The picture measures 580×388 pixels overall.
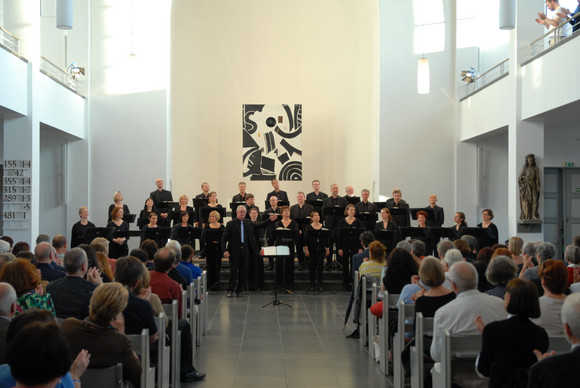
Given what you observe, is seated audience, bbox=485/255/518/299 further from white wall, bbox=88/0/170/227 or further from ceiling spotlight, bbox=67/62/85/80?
ceiling spotlight, bbox=67/62/85/80

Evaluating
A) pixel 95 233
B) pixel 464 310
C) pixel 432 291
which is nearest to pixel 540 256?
pixel 432 291

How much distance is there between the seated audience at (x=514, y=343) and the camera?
11.1 ft

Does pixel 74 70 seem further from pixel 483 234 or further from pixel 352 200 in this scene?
pixel 483 234

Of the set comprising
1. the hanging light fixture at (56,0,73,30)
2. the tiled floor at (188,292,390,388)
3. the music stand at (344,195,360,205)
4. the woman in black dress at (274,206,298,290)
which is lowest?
the tiled floor at (188,292,390,388)

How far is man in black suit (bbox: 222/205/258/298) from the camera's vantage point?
11.3 meters

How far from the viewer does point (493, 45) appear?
1459 cm

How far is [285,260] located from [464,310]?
7891 mm

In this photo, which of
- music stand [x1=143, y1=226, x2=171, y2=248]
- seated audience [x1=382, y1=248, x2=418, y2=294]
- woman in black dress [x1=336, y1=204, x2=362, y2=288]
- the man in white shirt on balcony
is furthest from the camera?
woman in black dress [x1=336, y1=204, x2=362, y2=288]

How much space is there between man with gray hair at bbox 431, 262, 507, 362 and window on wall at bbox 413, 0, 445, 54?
38.3 ft

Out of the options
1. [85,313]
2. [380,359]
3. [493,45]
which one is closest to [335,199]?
[493,45]

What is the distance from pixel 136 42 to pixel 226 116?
350cm

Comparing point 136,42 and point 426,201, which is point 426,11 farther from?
point 136,42

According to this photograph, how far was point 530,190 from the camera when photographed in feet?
36.6

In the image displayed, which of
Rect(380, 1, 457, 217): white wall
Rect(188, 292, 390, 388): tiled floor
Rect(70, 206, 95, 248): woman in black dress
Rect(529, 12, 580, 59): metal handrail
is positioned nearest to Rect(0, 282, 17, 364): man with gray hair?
Rect(188, 292, 390, 388): tiled floor
